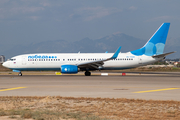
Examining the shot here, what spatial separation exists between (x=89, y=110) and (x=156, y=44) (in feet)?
105

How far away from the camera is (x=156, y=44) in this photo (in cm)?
3934

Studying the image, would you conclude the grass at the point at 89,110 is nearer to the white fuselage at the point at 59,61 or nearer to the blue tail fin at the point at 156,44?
the white fuselage at the point at 59,61

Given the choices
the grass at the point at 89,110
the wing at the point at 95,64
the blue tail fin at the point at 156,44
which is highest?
the blue tail fin at the point at 156,44

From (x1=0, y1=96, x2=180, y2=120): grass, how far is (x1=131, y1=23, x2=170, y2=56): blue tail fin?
28.3 m

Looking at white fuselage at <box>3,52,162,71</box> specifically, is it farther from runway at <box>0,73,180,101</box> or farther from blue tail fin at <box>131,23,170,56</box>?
runway at <box>0,73,180,101</box>

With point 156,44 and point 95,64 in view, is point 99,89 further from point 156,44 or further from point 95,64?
point 156,44

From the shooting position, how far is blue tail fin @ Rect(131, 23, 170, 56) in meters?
39.0

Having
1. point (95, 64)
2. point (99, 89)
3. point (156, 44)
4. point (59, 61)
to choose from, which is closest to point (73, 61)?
point (59, 61)

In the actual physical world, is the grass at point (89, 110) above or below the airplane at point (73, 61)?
below

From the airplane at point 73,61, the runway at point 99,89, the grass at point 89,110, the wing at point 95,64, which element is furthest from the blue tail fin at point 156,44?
the grass at point 89,110

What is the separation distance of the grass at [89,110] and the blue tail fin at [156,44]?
28.3 meters

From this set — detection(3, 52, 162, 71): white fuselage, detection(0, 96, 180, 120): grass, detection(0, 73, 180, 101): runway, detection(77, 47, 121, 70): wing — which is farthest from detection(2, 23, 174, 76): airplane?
detection(0, 96, 180, 120): grass

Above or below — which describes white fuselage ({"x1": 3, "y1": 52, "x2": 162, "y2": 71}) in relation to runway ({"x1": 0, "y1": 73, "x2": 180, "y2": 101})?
above

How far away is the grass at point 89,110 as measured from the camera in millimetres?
8500
